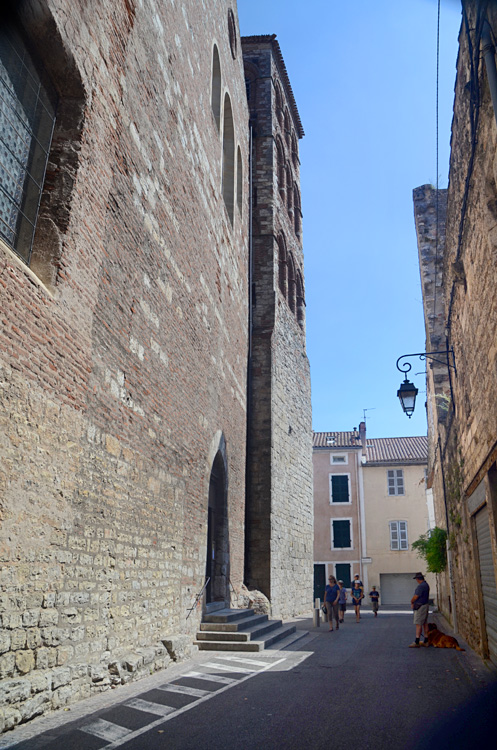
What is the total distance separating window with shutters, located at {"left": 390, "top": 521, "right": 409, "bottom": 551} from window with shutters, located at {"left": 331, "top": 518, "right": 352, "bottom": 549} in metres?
1.96

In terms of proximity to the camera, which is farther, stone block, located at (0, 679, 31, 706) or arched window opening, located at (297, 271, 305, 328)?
arched window opening, located at (297, 271, 305, 328)

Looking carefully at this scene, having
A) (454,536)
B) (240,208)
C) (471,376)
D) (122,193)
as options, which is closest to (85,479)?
(122,193)

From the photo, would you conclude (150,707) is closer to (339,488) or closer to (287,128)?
(287,128)

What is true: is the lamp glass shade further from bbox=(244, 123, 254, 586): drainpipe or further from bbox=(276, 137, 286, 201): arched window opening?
bbox=(276, 137, 286, 201): arched window opening

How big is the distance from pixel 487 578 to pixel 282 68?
63.0 feet

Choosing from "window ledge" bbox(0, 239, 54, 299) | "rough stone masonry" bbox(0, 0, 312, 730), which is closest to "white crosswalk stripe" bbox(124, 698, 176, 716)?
"rough stone masonry" bbox(0, 0, 312, 730)

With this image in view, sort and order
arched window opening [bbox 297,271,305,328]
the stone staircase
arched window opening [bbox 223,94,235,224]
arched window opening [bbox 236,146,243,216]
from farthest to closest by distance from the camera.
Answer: arched window opening [bbox 297,271,305,328] < arched window opening [bbox 236,146,243,216] < arched window opening [bbox 223,94,235,224] < the stone staircase

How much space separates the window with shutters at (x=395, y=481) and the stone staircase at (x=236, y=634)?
1918 cm

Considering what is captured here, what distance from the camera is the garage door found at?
27109mm

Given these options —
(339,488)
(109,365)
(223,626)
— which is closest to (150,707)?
(109,365)

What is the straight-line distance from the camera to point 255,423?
47.1ft

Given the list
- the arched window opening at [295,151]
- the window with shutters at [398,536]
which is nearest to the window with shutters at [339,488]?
the window with shutters at [398,536]

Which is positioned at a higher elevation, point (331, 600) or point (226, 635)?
point (331, 600)

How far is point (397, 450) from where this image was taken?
101 ft
